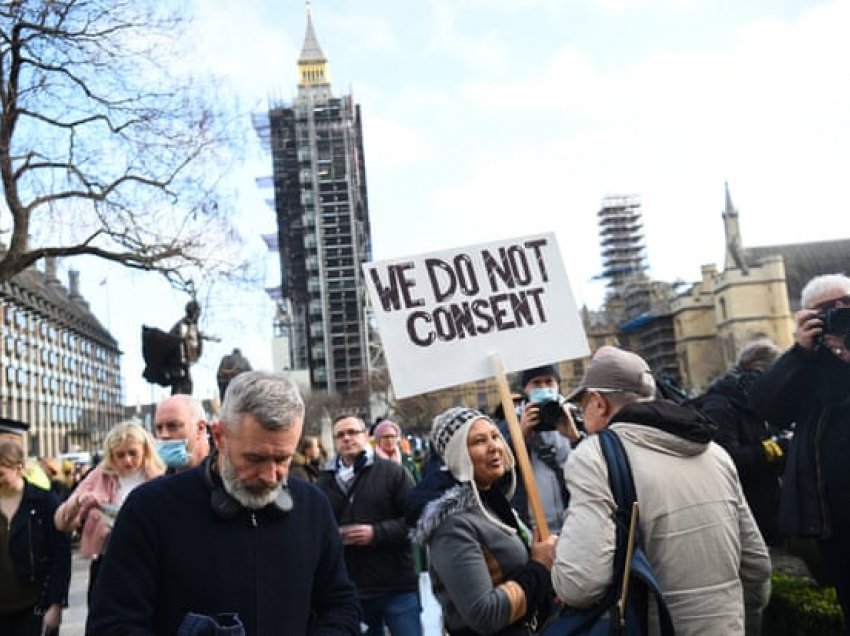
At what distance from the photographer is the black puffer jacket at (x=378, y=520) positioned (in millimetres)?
5395

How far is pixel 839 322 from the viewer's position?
381cm

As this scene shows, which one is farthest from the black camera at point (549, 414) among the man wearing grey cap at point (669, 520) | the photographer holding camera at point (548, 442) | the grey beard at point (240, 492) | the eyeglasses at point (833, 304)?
the grey beard at point (240, 492)

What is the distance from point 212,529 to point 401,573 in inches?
127

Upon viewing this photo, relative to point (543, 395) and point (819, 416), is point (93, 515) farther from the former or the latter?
point (819, 416)

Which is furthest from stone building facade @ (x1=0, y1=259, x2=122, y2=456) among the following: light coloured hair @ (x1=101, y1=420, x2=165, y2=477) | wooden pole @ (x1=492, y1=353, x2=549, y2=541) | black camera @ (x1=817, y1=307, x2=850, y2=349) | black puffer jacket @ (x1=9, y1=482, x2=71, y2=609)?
black camera @ (x1=817, y1=307, x2=850, y2=349)

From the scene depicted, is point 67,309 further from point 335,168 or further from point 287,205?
point 335,168

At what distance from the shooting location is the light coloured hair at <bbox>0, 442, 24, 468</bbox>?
539 cm

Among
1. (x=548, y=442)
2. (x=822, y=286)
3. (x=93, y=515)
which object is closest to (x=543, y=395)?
(x=548, y=442)

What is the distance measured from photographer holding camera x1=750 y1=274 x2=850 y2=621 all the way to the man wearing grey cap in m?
1.12

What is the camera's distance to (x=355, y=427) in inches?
226

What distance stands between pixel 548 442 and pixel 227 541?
2.83 meters

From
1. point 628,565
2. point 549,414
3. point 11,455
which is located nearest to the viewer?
point 628,565

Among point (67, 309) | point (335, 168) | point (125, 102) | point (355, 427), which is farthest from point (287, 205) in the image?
point (355, 427)

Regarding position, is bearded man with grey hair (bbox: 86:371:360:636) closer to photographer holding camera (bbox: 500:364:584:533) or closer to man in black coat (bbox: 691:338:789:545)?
photographer holding camera (bbox: 500:364:584:533)
